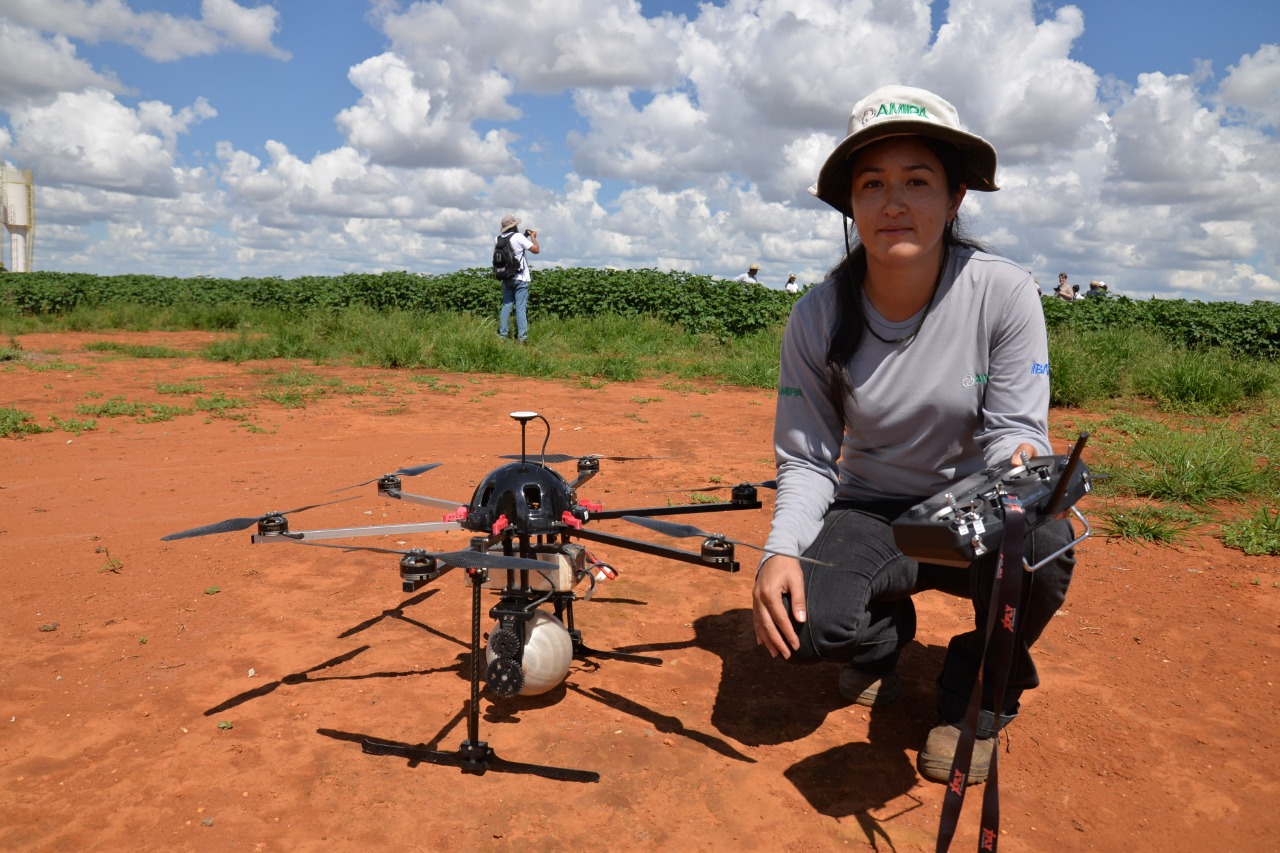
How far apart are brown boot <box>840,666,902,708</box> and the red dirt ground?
2.0 inches

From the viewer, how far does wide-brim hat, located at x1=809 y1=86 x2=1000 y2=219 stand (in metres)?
2.32

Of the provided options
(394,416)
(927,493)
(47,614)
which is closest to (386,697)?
(47,614)

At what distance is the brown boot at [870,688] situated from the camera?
282 centimetres

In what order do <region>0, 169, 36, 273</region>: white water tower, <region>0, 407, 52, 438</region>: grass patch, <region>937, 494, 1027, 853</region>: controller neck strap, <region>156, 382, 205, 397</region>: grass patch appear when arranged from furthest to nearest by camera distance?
<region>0, 169, 36, 273</region>: white water tower < <region>156, 382, 205, 397</region>: grass patch < <region>0, 407, 52, 438</region>: grass patch < <region>937, 494, 1027, 853</region>: controller neck strap

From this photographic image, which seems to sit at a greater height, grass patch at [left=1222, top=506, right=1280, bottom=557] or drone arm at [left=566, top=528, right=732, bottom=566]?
drone arm at [left=566, top=528, right=732, bottom=566]

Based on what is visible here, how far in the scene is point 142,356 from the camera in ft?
40.9

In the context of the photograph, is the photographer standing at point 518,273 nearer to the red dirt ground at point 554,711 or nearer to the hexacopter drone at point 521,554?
the red dirt ground at point 554,711

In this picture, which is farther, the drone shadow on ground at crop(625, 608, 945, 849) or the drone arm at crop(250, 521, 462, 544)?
the drone shadow on ground at crop(625, 608, 945, 849)

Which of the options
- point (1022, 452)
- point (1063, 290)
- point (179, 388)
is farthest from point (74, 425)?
point (1063, 290)

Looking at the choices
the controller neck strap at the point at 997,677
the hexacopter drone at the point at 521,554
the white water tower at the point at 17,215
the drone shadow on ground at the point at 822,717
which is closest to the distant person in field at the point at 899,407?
the drone shadow on ground at the point at 822,717

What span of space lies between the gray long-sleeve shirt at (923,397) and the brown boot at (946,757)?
65cm

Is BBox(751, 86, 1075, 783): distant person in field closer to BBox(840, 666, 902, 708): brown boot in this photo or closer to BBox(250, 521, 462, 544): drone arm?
BBox(840, 666, 902, 708): brown boot

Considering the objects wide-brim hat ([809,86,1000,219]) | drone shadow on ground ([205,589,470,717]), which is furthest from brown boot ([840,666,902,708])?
wide-brim hat ([809,86,1000,219])

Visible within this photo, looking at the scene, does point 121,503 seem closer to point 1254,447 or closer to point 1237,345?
point 1254,447
